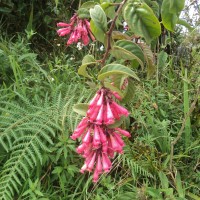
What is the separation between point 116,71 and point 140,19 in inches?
3.8

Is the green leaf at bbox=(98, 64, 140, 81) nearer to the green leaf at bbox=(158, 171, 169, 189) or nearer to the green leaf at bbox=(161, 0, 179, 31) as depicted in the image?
the green leaf at bbox=(161, 0, 179, 31)

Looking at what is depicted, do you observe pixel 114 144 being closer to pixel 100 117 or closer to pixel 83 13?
pixel 100 117

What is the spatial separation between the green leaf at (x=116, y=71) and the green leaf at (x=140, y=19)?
6 centimetres

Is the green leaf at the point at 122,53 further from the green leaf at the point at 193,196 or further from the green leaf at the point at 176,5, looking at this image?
the green leaf at the point at 193,196

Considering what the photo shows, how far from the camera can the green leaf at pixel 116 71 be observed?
19.9 inches

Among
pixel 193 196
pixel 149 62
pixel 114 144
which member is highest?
pixel 149 62

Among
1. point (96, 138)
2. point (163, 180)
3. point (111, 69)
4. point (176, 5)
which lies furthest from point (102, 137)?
point (163, 180)

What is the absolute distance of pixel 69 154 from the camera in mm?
1680

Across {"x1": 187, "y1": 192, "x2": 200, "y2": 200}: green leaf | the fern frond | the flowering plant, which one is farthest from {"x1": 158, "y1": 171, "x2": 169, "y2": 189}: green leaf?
the flowering plant

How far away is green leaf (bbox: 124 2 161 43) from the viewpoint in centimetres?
54

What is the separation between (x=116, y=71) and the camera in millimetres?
506

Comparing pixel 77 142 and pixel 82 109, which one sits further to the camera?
pixel 77 142

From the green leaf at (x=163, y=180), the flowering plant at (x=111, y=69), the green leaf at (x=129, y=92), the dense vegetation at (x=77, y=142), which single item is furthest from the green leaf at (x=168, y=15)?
the green leaf at (x=163, y=180)

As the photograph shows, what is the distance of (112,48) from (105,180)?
1.05 meters
